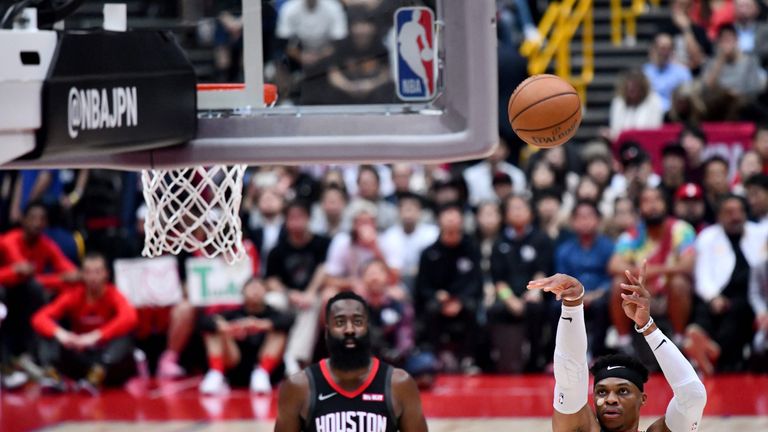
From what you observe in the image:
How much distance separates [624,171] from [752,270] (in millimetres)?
1734

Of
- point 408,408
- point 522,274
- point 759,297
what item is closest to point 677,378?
point 408,408

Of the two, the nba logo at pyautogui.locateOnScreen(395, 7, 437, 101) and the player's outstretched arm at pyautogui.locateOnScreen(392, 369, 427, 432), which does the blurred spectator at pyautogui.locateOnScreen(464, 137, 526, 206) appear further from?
the nba logo at pyautogui.locateOnScreen(395, 7, 437, 101)

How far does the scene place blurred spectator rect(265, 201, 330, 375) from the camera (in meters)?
10.5

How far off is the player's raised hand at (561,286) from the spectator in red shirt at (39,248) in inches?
266

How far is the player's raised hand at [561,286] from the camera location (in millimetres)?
4656

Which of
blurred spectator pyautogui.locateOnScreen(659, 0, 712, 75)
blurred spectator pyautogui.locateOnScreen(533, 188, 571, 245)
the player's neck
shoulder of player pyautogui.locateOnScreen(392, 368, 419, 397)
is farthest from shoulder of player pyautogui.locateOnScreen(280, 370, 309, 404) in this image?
blurred spectator pyautogui.locateOnScreen(659, 0, 712, 75)

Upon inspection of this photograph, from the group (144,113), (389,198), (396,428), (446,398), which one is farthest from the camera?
(389,198)

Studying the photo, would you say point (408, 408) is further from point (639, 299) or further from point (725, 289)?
point (725, 289)

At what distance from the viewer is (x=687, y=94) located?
1278cm

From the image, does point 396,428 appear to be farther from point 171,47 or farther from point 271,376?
point 271,376

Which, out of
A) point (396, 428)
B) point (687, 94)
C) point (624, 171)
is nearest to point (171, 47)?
point (396, 428)

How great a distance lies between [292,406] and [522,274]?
16.8ft

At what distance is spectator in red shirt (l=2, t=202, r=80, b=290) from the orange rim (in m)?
5.96

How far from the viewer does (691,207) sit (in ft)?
35.6
